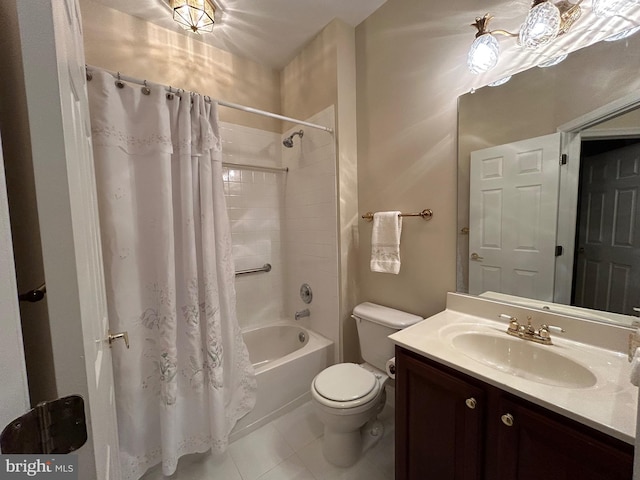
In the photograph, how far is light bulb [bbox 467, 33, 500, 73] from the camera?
113 cm

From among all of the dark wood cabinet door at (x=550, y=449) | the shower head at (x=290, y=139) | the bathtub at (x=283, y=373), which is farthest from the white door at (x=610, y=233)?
the shower head at (x=290, y=139)

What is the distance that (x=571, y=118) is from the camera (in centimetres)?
103

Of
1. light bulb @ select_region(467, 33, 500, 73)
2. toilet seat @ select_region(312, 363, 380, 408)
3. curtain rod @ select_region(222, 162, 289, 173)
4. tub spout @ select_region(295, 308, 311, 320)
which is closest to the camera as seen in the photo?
light bulb @ select_region(467, 33, 500, 73)

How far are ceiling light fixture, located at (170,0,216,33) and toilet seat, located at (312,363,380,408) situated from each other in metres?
2.20

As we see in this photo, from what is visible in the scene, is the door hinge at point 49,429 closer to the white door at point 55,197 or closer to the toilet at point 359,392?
the white door at point 55,197

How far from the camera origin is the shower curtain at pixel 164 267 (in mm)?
1155

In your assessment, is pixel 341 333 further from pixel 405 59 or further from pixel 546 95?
pixel 405 59

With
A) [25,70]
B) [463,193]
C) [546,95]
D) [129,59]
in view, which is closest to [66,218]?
[25,70]

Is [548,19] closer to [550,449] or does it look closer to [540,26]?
[540,26]

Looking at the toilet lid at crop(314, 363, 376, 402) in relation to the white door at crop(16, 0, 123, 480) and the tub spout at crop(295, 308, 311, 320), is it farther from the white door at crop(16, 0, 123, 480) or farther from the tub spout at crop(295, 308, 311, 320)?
the white door at crop(16, 0, 123, 480)

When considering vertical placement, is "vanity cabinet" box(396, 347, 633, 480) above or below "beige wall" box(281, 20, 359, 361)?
below

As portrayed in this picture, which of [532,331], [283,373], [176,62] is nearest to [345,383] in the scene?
[283,373]

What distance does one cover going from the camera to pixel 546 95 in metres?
1.08

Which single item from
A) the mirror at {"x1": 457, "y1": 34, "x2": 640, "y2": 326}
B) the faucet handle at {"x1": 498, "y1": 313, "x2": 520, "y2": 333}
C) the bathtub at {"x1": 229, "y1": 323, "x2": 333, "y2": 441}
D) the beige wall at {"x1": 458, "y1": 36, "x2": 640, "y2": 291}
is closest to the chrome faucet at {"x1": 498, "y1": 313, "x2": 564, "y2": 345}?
the faucet handle at {"x1": 498, "y1": 313, "x2": 520, "y2": 333}
